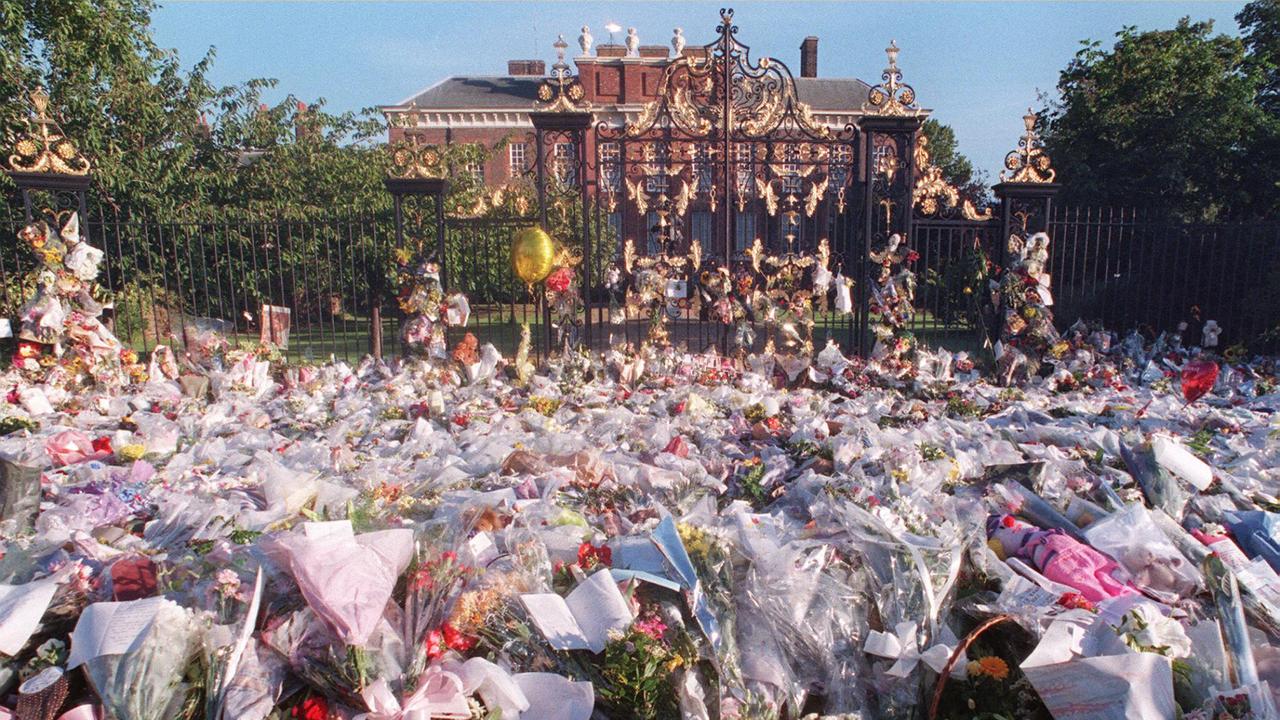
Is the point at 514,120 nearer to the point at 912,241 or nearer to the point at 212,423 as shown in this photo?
the point at 912,241

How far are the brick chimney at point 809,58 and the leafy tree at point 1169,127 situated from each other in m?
14.6

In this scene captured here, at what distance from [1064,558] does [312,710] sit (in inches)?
115

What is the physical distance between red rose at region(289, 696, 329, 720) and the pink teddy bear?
2.79 metres

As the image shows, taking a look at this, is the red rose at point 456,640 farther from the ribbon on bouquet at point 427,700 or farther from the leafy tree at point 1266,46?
the leafy tree at point 1266,46

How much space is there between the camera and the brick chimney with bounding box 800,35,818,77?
28516 mm

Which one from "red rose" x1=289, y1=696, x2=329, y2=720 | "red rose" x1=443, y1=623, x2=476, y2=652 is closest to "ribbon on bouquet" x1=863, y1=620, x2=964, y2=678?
"red rose" x1=443, y1=623, x2=476, y2=652

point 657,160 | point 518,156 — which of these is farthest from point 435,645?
point 518,156

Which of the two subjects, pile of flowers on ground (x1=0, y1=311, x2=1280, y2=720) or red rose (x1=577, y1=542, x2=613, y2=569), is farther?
red rose (x1=577, y1=542, x2=613, y2=569)

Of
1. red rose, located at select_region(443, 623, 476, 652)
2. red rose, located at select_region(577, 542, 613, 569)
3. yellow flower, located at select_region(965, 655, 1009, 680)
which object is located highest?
red rose, located at select_region(577, 542, 613, 569)

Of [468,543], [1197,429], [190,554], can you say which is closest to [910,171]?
[1197,429]

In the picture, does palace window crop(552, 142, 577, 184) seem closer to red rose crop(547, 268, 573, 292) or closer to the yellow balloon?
the yellow balloon

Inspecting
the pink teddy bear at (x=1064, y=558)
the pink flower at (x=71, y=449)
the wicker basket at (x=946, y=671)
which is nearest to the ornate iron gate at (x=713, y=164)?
the pink flower at (x=71, y=449)

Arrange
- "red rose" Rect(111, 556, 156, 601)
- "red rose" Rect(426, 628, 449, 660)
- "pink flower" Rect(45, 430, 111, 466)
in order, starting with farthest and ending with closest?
1. "pink flower" Rect(45, 430, 111, 466)
2. "red rose" Rect(111, 556, 156, 601)
3. "red rose" Rect(426, 628, 449, 660)

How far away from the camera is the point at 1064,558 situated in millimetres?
3426
